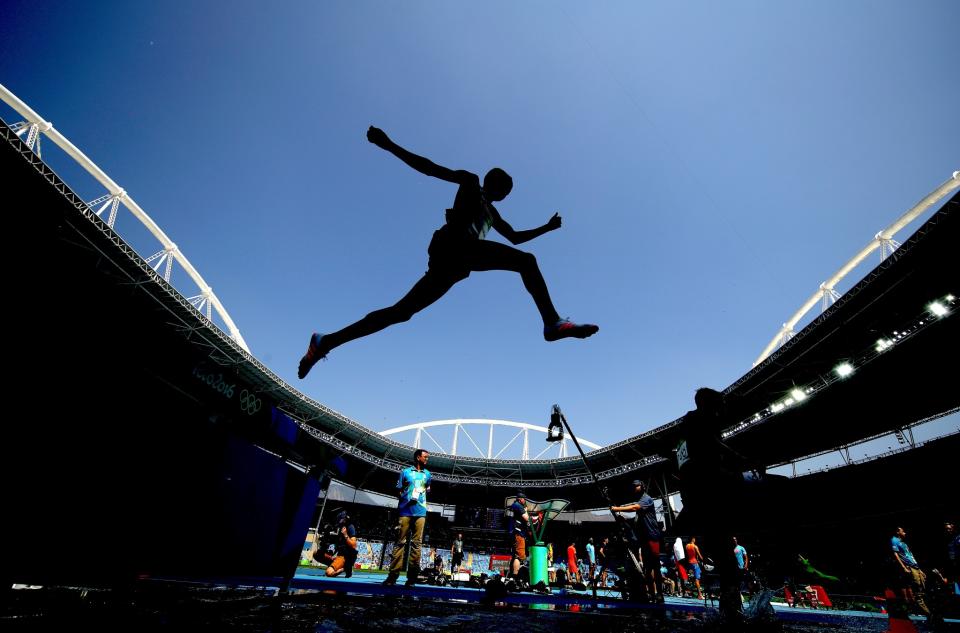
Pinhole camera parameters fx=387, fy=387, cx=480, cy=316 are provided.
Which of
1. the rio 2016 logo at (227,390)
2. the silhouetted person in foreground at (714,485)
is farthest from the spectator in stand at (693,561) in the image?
the rio 2016 logo at (227,390)

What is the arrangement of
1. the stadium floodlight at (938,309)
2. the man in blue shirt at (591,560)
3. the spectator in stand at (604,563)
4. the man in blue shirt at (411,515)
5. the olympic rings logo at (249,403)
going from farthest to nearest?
the stadium floodlight at (938,309) → the spectator in stand at (604,563) → the man in blue shirt at (591,560) → the man in blue shirt at (411,515) → the olympic rings logo at (249,403)

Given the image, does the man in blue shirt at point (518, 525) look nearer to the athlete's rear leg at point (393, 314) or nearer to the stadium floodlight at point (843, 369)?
the athlete's rear leg at point (393, 314)

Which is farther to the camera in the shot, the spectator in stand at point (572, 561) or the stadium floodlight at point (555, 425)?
the spectator in stand at point (572, 561)

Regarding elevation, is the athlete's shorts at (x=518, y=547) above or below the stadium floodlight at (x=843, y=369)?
below

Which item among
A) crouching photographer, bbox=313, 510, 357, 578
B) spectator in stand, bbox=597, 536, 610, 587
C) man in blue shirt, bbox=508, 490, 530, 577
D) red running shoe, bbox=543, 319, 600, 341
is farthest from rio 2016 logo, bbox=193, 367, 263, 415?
spectator in stand, bbox=597, 536, 610, 587

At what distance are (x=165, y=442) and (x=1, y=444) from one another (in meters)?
0.95

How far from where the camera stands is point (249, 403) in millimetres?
3375

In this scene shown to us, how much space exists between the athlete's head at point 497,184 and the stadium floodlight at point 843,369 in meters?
19.5

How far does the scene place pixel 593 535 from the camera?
29000mm

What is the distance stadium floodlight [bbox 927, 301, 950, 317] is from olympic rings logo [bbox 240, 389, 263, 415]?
2024 cm

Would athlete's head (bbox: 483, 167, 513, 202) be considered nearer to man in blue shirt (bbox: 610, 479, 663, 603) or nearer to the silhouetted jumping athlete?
the silhouetted jumping athlete

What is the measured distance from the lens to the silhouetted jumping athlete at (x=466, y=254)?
2.85 meters

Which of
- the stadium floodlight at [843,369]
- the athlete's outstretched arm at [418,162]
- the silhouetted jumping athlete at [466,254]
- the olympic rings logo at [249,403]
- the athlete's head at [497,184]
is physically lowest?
the olympic rings logo at [249,403]

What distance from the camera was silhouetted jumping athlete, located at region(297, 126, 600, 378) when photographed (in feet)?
9.35
